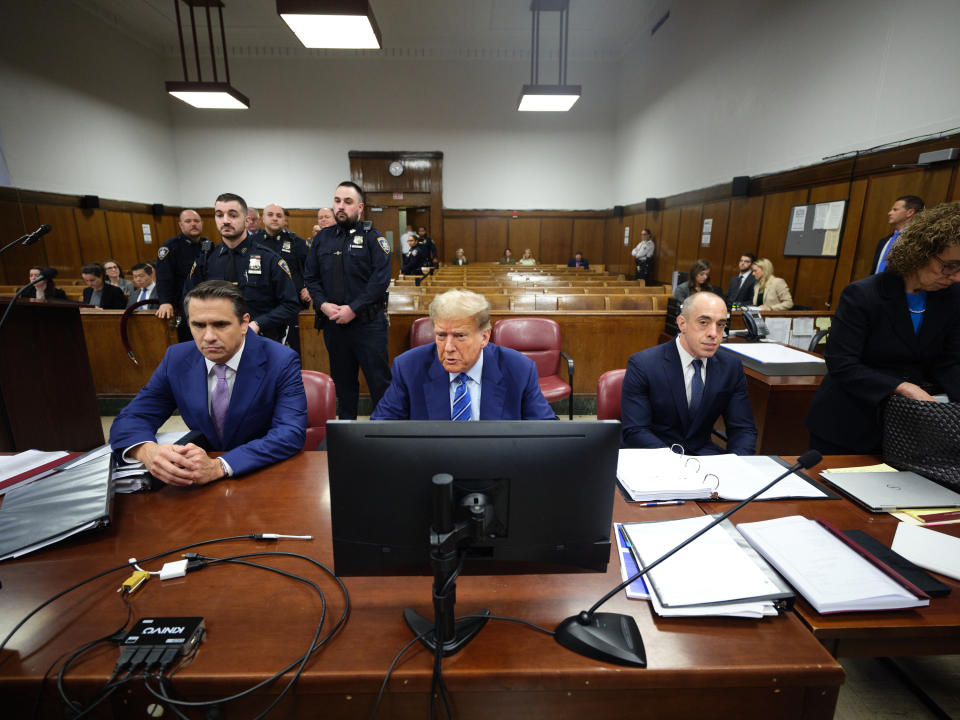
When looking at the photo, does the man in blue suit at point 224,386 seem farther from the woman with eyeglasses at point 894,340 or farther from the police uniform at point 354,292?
the woman with eyeglasses at point 894,340

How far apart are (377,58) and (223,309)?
11450 millimetres

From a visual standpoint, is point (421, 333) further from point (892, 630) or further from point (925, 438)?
point (892, 630)

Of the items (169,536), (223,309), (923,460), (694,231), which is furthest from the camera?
(694,231)

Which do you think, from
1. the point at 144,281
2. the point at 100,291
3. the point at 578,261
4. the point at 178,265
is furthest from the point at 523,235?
the point at 178,265

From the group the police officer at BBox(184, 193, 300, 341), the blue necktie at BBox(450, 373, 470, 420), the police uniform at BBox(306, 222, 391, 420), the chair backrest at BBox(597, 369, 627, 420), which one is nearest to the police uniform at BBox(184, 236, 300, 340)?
the police officer at BBox(184, 193, 300, 341)

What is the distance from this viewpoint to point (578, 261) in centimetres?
1214

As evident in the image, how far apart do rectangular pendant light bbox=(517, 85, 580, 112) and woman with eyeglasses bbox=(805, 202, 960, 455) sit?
7.17 metres

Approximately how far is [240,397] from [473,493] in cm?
129

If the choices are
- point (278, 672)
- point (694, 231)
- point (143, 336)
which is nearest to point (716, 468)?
point (278, 672)

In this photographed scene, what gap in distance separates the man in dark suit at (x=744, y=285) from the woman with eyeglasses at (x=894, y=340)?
170 inches

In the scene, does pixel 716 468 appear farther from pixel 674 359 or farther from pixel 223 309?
pixel 223 309

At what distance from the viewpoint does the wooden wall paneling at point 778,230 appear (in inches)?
225

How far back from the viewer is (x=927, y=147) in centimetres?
386

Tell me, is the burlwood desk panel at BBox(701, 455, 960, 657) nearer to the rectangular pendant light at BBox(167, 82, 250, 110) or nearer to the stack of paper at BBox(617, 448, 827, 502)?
the stack of paper at BBox(617, 448, 827, 502)
